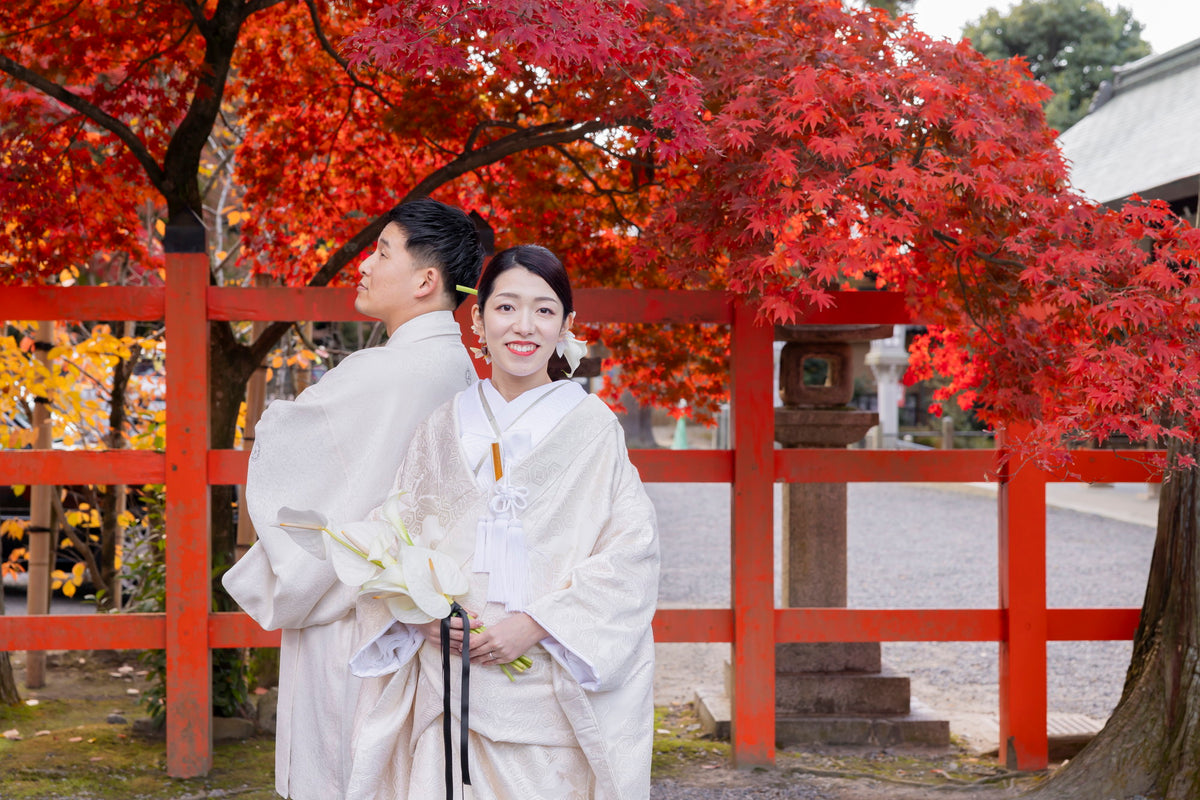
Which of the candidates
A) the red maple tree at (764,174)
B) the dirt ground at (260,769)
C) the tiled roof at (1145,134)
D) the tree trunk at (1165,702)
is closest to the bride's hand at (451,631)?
the red maple tree at (764,174)

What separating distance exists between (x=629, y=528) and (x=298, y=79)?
11.5 ft

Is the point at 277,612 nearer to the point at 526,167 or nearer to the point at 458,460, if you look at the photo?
the point at 458,460

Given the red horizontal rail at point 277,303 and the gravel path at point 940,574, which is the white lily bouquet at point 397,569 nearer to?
the red horizontal rail at point 277,303

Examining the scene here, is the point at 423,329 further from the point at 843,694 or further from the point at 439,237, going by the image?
the point at 843,694

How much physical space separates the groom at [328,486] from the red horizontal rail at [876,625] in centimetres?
194

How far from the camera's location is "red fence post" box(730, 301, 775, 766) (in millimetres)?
3645

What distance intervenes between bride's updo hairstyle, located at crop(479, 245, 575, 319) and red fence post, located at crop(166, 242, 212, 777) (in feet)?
6.20

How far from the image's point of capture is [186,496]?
3.53m

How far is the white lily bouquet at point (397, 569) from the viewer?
1760 mm

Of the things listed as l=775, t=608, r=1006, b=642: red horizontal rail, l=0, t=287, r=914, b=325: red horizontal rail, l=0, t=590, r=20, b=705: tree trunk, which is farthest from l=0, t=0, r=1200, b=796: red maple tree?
l=0, t=590, r=20, b=705: tree trunk

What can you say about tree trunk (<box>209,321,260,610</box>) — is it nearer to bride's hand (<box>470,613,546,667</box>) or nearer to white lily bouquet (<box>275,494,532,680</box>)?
white lily bouquet (<box>275,494,532,680</box>)

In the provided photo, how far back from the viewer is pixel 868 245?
272 centimetres

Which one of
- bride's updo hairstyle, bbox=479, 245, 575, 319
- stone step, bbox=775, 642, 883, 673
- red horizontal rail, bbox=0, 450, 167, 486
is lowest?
stone step, bbox=775, 642, 883, 673

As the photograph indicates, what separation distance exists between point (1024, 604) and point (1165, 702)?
0.53 metres
